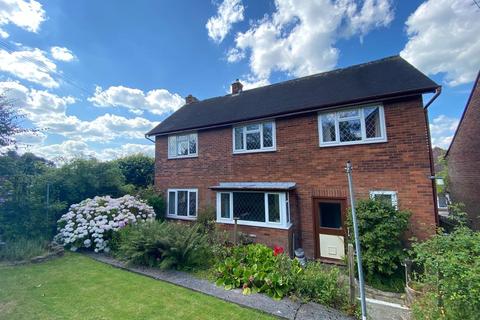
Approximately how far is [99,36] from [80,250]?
921 centimetres

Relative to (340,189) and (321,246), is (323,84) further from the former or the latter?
(321,246)

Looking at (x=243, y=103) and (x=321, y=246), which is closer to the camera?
(x=321, y=246)

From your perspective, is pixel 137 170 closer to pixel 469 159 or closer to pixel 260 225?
pixel 260 225

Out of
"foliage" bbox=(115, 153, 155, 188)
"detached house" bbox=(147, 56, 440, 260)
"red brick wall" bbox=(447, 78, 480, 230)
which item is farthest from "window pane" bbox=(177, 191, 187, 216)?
"red brick wall" bbox=(447, 78, 480, 230)

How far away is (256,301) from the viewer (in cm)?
473

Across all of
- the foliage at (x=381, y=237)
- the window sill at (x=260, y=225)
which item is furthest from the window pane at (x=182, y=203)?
the foliage at (x=381, y=237)

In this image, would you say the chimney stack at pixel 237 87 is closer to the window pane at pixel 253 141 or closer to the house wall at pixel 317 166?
the house wall at pixel 317 166

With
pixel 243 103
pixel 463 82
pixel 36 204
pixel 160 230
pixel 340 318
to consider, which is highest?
pixel 463 82

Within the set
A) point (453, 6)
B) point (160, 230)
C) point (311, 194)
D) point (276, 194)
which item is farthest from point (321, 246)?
point (453, 6)

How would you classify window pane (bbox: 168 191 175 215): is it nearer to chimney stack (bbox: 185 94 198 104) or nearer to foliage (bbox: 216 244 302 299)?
foliage (bbox: 216 244 302 299)

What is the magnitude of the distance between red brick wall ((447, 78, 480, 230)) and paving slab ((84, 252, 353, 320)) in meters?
10.5

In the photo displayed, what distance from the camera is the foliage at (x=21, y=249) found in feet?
23.5

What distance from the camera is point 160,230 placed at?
23.4ft

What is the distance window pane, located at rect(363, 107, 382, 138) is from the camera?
7.77 metres
